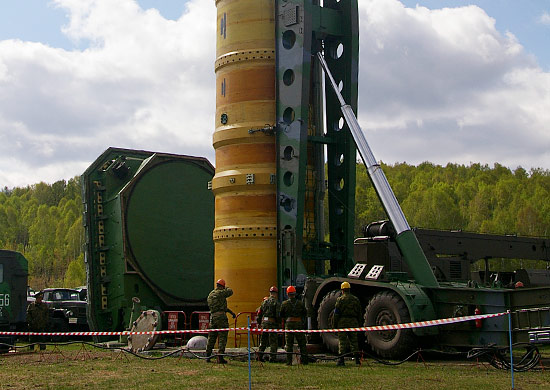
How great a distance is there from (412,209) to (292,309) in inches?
2294

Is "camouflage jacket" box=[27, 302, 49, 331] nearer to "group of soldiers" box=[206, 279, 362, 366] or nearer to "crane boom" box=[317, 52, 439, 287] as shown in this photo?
"group of soldiers" box=[206, 279, 362, 366]

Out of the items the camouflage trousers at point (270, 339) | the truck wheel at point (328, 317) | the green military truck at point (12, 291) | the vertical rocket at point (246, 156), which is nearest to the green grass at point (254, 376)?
the camouflage trousers at point (270, 339)

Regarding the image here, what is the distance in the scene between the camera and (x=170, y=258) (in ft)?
65.5

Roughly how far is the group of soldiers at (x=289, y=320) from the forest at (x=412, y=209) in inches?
1885

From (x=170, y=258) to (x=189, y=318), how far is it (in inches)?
66.0

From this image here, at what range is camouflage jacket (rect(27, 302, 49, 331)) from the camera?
2000 centimetres

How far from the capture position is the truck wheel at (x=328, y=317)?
14656 millimetres

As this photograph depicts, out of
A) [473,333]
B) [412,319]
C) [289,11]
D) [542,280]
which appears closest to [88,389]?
[412,319]

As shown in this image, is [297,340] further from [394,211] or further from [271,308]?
[394,211]

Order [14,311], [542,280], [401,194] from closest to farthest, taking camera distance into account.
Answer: [14,311] < [542,280] < [401,194]

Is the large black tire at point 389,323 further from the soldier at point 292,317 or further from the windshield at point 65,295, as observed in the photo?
the windshield at point 65,295

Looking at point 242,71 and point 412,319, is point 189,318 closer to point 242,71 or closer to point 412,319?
point 242,71

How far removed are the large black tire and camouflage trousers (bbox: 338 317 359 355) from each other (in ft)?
1.94

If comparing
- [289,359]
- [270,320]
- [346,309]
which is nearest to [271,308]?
[270,320]
